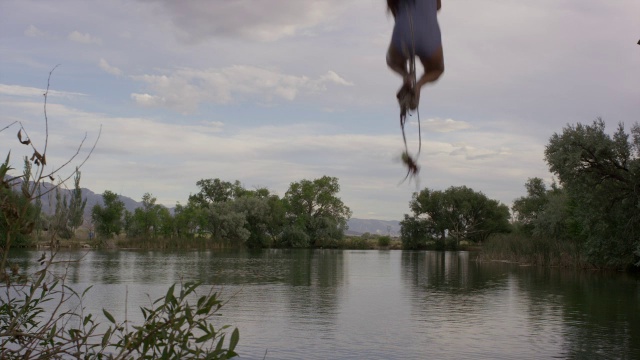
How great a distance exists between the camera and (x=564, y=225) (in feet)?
145

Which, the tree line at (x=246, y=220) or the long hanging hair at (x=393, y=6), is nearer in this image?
the long hanging hair at (x=393, y=6)

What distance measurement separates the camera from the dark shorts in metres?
1.03

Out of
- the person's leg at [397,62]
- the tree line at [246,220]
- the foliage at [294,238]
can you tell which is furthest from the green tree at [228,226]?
the person's leg at [397,62]

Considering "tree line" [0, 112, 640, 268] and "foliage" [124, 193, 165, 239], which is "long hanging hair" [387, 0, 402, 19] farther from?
"foliage" [124, 193, 165, 239]

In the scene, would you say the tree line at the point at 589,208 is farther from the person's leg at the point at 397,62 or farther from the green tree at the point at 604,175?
the person's leg at the point at 397,62

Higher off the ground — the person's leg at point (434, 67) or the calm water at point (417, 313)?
the person's leg at point (434, 67)

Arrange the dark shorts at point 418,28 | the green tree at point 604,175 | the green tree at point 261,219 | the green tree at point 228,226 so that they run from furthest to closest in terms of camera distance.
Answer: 1. the green tree at point 261,219
2. the green tree at point 228,226
3. the green tree at point 604,175
4. the dark shorts at point 418,28

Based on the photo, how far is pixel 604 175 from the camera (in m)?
29.8

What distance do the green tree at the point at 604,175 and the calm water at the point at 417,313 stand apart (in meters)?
2.61

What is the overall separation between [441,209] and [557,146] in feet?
177

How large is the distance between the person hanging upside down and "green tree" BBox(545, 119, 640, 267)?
100ft

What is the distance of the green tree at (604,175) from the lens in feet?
96.4

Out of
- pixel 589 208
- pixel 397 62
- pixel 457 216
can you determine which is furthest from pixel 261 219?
pixel 397 62

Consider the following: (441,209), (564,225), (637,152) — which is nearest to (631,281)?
(637,152)
